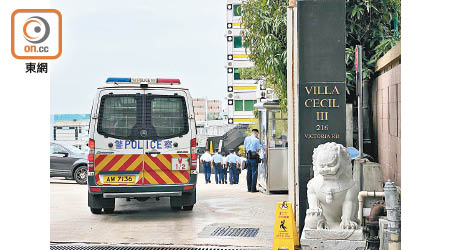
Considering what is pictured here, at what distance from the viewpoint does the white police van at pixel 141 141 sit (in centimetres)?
886

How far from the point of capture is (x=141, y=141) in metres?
8.95

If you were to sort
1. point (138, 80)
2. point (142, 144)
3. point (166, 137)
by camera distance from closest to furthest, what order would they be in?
point (142, 144)
point (166, 137)
point (138, 80)

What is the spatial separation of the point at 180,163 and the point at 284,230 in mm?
3175

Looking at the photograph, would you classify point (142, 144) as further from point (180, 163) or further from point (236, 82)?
point (236, 82)

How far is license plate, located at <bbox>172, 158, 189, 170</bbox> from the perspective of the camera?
29.6 feet

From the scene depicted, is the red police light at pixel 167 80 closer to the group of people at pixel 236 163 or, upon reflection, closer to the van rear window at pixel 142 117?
the van rear window at pixel 142 117

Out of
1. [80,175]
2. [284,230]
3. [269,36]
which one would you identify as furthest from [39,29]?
[80,175]

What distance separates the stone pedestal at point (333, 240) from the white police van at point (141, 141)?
3331 mm

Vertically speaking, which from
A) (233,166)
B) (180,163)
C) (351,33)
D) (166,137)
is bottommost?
(233,166)

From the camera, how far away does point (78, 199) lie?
39.1 ft

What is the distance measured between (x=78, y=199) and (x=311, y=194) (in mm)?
6944

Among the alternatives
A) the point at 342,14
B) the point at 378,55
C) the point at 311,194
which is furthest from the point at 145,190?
the point at 378,55

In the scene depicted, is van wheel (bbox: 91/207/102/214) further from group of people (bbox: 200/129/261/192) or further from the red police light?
group of people (bbox: 200/129/261/192)

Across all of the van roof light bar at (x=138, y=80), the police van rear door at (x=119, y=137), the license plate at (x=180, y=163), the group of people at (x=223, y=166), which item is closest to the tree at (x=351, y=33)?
the van roof light bar at (x=138, y=80)
